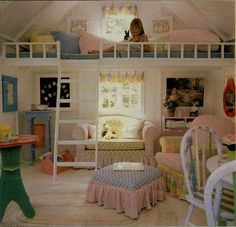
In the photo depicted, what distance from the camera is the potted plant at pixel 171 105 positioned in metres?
1.66

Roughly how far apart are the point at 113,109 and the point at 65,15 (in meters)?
0.57

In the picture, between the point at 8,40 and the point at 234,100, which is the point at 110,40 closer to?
the point at 8,40

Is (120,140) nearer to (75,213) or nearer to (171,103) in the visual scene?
(171,103)

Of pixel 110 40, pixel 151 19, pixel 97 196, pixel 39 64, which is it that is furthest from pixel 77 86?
pixel 97 196

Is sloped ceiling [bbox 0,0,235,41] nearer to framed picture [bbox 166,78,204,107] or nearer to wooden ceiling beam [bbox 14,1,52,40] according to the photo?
wooden ceiling beam [bbox 14,1,52,40]

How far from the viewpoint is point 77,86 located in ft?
5.88

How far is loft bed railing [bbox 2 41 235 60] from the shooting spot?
Result: 62.1 inches

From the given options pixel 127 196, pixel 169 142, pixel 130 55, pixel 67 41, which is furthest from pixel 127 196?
pixel 67 41

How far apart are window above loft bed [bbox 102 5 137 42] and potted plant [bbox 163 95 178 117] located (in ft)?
1.53

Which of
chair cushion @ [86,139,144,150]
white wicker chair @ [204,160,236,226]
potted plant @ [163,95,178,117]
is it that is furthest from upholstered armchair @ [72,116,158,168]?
white wicker chair @ [204,160,236,226]

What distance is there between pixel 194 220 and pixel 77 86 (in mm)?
1012

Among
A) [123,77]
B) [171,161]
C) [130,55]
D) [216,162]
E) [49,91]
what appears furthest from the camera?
[171,161]

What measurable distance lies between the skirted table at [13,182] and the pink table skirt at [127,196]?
1.42 feet

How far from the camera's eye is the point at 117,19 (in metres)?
1.43
